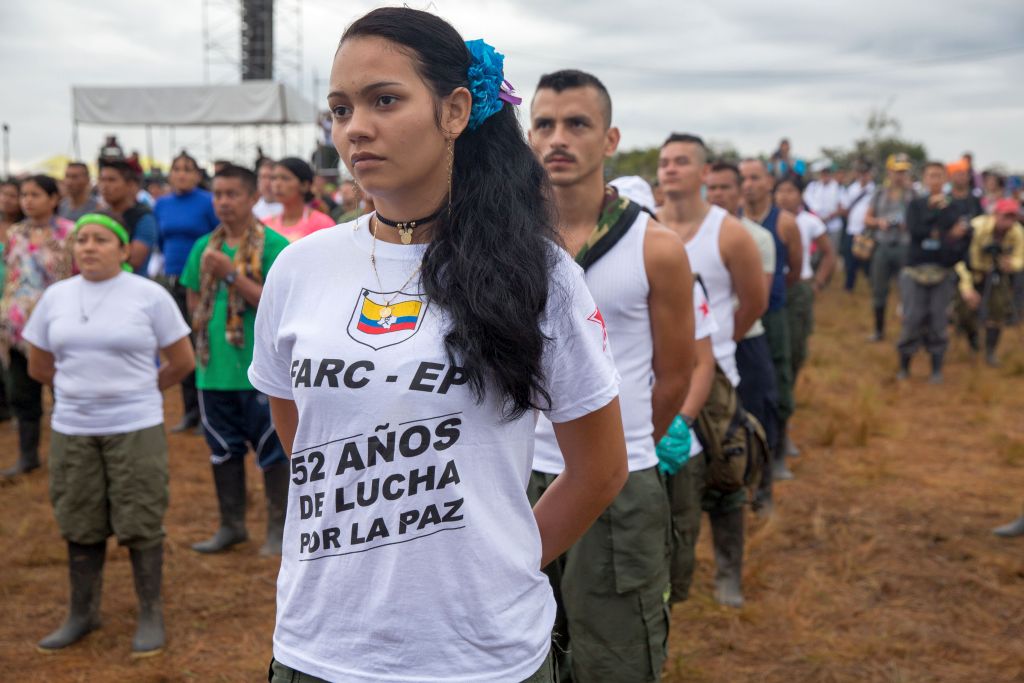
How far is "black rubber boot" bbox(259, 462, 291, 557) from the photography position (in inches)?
227

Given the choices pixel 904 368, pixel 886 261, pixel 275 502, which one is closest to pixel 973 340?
pixel 886 261

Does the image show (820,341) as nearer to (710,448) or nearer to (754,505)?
(754,505)

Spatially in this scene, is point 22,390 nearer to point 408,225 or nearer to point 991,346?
point 408,225

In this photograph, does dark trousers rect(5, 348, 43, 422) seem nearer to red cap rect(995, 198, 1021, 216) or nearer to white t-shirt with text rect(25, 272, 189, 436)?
white t-shirt with text rect(25, 272, 189, 436)

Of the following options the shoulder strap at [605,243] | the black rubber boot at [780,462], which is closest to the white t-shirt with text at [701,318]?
the shoulder strap at [605,243]

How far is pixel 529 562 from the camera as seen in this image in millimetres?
1879

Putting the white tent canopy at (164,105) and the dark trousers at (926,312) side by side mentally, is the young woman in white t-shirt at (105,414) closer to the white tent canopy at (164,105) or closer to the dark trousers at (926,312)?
the dark trousers at (926,312)

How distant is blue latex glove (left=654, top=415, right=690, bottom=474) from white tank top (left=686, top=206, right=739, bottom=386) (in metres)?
1.71

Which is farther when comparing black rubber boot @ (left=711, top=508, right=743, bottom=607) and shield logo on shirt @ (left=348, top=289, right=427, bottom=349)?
black rubber boot @ (left=711, top=508, right=743, bottom=607)

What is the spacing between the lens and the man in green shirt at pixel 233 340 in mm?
5582

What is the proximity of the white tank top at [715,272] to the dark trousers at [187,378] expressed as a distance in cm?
453

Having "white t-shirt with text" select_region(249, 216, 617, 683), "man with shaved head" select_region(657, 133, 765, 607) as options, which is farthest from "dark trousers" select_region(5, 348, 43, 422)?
"white t-shirt with text" select_region(249, 216, 617, 683)

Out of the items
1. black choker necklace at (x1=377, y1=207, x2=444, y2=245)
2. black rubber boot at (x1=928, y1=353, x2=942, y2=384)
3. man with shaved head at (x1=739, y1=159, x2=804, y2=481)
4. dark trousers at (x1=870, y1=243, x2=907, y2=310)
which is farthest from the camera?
dark trousers at (x1=870, y1=243, x2=907, y2=310)

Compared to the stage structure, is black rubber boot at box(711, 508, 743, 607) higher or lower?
lower
